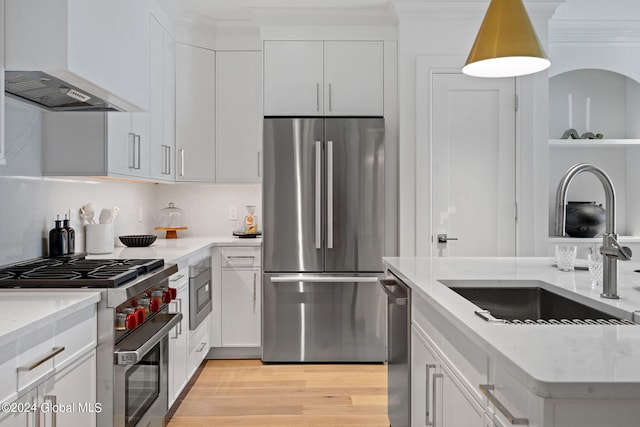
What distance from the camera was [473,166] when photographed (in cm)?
380

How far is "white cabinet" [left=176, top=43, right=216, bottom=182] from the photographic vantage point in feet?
13.0

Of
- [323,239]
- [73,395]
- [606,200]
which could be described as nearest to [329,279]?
[323,239]

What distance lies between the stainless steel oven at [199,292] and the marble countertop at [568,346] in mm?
1766

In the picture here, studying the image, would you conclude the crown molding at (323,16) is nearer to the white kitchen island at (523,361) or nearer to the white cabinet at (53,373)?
the white kitchen island at (523,361)

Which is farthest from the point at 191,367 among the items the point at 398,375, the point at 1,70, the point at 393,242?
the point at 1,70

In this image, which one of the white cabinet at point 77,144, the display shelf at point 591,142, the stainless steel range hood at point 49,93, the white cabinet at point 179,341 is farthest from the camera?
the display shelf at point 591,142

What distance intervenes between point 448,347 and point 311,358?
237 cm

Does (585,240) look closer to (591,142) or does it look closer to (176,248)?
(591,142)

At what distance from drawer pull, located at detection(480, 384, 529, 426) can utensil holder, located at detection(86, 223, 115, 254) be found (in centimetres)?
248

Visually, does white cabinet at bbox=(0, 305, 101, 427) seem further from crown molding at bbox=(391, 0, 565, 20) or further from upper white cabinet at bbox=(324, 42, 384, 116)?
crown molding at bbox=(391, 0, 565, 20)

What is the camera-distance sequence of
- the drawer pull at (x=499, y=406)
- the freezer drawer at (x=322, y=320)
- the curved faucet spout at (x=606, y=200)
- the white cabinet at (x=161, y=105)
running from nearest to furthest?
the drawer pull at (x=499, y=406) < the curved faucet spout at (x=606, y=200) < the white cabinet at (x=161, y=105) < the freezer drawer at (x=322, y=320)

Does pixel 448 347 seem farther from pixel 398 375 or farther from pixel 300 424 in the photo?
pixel 300 424

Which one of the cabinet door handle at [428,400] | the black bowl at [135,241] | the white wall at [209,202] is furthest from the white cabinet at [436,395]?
the white wall at [209,202]

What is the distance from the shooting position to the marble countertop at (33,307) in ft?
4.32
